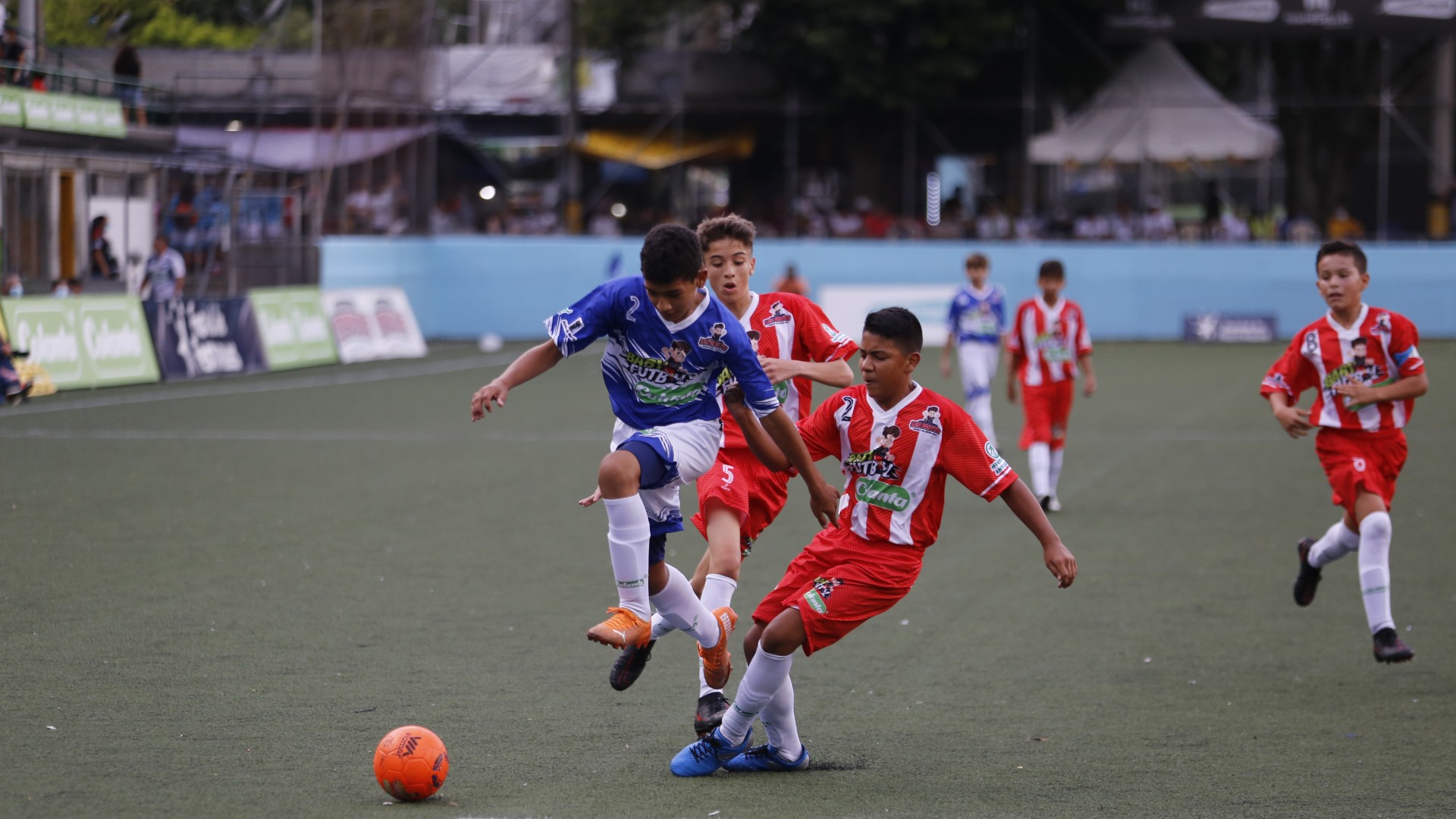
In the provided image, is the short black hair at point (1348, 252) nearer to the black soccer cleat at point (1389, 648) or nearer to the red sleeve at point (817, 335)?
the black soccer cleat at point (1389, 648)

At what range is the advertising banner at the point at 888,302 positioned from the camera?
97.2 ft

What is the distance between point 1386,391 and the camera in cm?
741

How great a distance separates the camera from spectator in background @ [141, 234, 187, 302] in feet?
76.8

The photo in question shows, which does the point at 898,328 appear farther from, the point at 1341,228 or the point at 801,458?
the point at 1341,228

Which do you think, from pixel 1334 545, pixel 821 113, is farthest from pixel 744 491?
pixel 821 113

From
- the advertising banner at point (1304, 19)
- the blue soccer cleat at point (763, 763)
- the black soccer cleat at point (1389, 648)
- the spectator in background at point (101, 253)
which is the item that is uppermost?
the advertising banner at point (1304, 19)

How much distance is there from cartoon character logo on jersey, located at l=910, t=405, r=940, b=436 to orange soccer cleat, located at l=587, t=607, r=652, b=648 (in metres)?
1.20

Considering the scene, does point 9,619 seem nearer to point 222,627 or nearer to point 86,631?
point 86,631

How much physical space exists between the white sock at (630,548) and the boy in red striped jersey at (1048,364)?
7.26m

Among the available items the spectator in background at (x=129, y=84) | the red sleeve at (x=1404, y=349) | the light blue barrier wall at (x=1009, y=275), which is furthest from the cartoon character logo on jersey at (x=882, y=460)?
the light blue barrier wall at (x=1009, y=275)

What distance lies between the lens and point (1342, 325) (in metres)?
7.65

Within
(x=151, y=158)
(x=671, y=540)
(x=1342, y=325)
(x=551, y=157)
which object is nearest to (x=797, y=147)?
(x=551, y=157)

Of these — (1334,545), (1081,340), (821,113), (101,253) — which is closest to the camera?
(1334,545)

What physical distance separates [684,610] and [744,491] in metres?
0.74
